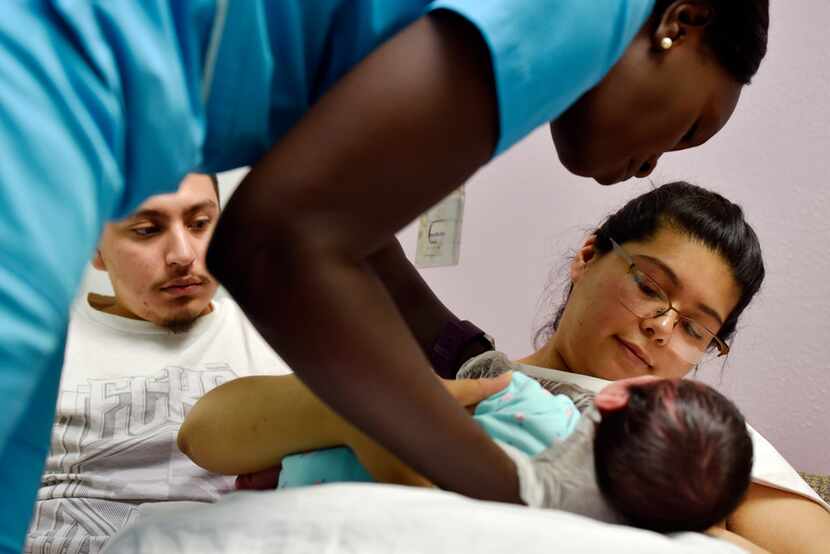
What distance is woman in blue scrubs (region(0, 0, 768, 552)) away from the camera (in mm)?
573

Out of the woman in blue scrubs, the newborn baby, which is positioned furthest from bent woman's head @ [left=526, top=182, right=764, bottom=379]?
the woman in blue scrubs

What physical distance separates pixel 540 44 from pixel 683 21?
0.23 metres

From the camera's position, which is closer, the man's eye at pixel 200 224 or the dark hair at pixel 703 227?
the dark hair at pixel 703 227

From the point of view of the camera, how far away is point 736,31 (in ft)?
2.78

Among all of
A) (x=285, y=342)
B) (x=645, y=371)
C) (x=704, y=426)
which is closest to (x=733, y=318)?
(x=645, y=371)

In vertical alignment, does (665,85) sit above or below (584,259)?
above

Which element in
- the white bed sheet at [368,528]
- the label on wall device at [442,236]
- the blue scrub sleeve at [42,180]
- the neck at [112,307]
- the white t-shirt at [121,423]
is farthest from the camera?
the label on wall device at [442,236]

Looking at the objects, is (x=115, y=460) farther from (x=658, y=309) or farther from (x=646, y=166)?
(x=646, y=166)

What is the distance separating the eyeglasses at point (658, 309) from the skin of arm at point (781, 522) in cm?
28

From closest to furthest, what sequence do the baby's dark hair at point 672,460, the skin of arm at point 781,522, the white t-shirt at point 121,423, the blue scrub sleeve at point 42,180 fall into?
the blue scrub sleeve at point 42,180 → the baby's dark hair at point 672,460 → the skin of arm at point 781,522 → the white t-shirt at point 121,423

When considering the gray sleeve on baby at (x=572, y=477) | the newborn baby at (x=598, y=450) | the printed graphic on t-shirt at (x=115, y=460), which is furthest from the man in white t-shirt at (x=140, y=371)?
the gray sleeve on baby at (x=572, y=477)

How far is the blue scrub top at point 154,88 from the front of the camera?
562mm

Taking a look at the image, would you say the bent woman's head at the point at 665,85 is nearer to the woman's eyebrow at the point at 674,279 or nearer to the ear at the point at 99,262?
the woman's eyebrow at the point at 674,279

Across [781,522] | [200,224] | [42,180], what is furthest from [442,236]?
[42,180]
